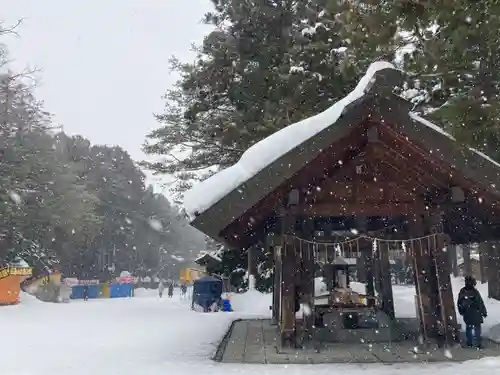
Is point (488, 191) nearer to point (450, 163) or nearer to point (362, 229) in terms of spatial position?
point (450, 163)

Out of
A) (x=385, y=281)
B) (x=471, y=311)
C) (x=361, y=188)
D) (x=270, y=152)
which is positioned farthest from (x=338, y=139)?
(x=385, y=281)

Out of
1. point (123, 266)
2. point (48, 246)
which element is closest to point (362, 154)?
point (48, 246)

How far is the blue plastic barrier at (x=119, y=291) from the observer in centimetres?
4761

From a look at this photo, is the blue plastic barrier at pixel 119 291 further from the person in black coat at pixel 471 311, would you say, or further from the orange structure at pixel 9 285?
the person in black coat at pixel 471 311

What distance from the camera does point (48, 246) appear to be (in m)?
47.1

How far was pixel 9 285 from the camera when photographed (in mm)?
26859

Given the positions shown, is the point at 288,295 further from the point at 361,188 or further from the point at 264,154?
the point at 264,154

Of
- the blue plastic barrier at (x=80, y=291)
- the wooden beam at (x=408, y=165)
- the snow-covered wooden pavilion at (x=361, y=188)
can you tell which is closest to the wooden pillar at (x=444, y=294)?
the snow-covered wooden pavilion at (x=361, y=188)

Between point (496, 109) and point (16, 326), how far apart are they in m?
17.7

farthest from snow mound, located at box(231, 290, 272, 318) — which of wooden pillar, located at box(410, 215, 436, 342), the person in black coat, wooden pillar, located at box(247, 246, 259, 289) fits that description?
the person in black coat

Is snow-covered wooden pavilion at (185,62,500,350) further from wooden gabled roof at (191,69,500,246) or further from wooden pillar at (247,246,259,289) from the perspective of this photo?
wooden pillar at (247,246,259,289)

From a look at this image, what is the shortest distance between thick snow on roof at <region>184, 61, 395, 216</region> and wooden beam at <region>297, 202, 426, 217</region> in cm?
160

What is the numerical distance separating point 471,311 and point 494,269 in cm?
1120

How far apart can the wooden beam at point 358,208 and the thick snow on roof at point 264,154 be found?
63.0 inches
